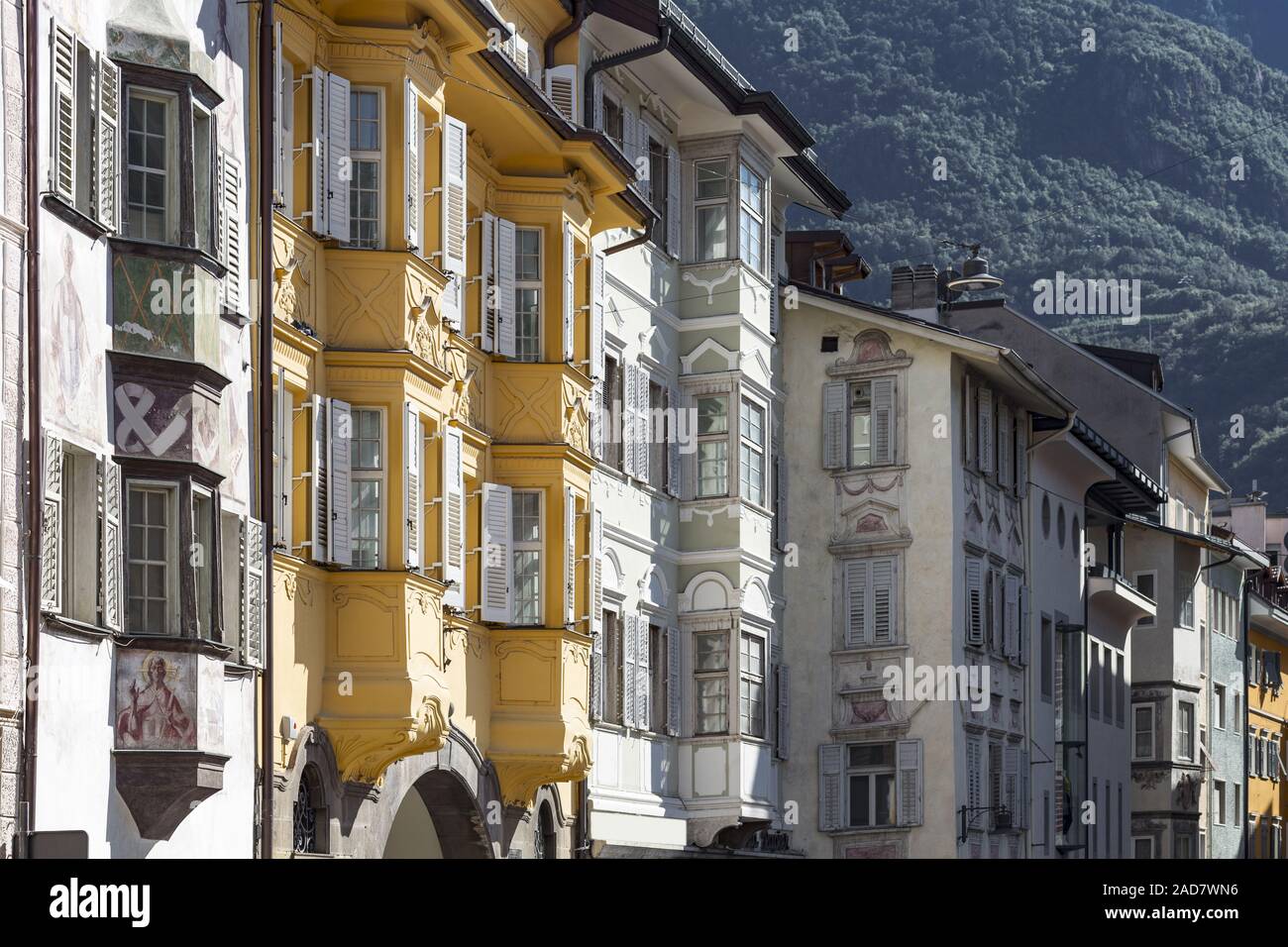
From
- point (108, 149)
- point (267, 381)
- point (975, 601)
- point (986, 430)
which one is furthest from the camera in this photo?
point (986, 430)

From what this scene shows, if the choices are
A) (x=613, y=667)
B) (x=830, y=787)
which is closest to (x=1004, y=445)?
(x=830, y=787)

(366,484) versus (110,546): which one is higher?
(366,484)

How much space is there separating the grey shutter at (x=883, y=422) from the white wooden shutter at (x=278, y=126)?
68.0ft

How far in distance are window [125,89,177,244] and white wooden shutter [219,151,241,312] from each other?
2.94 ft

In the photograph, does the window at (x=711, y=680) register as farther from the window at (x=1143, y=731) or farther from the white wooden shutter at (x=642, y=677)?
the window at (x=1143, y=731)

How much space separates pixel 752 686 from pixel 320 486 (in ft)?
51.4

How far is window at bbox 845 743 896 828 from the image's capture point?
3984 cm

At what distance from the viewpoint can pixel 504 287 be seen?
27062 millimetres

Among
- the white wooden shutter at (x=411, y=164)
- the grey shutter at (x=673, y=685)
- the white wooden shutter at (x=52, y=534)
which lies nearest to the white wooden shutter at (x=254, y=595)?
the white wooden shutter at (x=52, y=534)

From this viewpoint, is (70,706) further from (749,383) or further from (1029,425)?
(1029,425)

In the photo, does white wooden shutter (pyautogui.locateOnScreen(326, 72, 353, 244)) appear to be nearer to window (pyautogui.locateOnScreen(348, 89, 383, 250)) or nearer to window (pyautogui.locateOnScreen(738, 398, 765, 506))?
window (pyautogui.locateOnScreen(348, 89, 383, 250))

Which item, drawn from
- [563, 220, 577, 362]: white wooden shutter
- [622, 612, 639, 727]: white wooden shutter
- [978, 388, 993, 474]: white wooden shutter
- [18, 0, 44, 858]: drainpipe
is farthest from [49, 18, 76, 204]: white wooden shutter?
[978, 388, 993, 474]: white wooden shutter

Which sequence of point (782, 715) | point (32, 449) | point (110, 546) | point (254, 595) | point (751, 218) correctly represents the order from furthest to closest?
1. point (782, 715)
2. point (751, 218)
3. point (254, 595)
4. point (110, 546)
5. point (32, 449)

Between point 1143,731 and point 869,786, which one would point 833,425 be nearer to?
point 869,786
